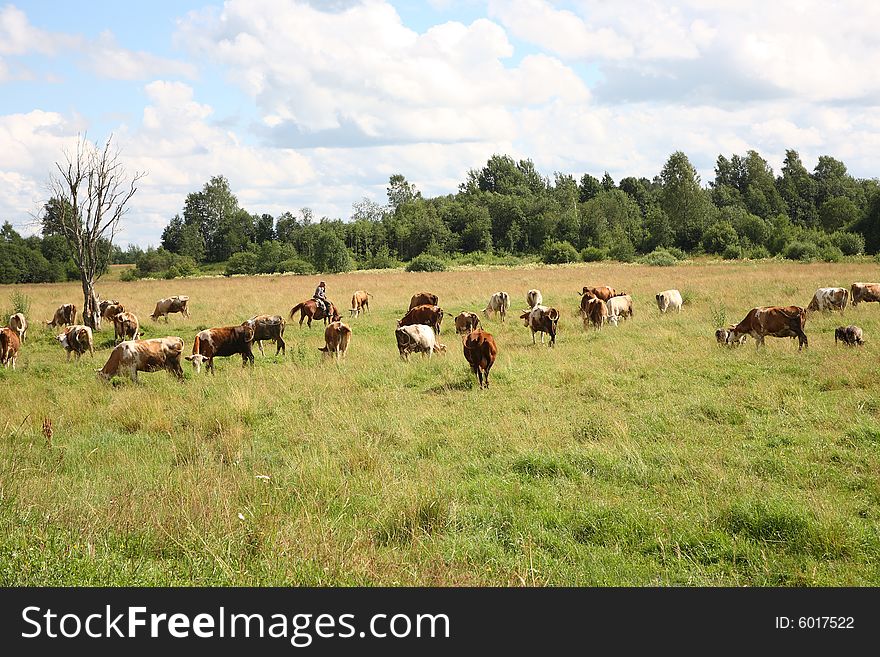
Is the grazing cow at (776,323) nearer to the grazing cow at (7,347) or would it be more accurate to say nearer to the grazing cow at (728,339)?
the grazing cow at (728,339)

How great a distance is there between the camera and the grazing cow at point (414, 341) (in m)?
16.4

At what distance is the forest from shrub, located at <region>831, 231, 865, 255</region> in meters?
0.10

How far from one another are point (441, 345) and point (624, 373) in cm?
532

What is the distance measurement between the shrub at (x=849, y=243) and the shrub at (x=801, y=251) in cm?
353

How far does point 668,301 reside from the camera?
2447 cm

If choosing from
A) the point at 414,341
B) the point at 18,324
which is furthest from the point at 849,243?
→ the point at 18,324

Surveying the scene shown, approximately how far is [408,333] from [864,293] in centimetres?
1652

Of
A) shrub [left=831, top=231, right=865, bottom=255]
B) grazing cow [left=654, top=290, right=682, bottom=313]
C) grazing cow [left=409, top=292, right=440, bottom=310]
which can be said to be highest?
shrub [left=831, top=231, right=865, bottom=255]

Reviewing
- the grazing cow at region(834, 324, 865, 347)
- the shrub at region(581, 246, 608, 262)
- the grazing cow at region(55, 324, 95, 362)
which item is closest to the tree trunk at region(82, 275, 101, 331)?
the grazing cow at region(55, 324, 95, 362)

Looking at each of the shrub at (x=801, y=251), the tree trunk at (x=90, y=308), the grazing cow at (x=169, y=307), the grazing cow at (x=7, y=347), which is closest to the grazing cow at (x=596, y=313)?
the grazing cow at (x=169, y=307)

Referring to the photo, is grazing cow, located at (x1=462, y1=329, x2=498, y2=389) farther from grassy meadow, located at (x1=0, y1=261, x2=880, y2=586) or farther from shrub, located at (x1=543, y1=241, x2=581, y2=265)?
shrub, located at (x1=543, y1=241, x2=581, y2=265)

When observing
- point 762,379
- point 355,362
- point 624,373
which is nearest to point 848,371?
point 762,379

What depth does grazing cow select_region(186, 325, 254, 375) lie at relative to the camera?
15.7 meters

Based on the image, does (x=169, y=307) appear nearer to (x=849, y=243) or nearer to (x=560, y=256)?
(x=560, y=256)
